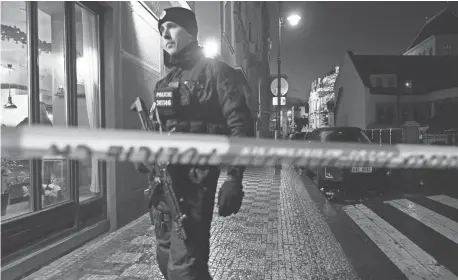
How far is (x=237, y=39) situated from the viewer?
24.7 meters

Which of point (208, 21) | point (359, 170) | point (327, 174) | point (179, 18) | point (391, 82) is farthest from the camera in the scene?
point (391, 82)

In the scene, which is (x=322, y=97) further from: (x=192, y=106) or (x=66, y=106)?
(x=192, y=106)

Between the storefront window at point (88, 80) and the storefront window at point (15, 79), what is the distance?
1186mm

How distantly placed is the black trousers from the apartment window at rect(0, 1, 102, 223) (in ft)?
8.53

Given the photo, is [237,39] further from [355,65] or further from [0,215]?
[355,65]

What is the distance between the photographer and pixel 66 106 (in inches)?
228

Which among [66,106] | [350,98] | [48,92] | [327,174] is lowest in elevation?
[327,174]

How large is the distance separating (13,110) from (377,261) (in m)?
4.77

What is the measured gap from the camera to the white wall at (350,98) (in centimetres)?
5573

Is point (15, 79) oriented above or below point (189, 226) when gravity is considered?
above

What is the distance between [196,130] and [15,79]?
337cm

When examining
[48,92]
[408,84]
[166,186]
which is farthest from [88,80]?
[408,84]

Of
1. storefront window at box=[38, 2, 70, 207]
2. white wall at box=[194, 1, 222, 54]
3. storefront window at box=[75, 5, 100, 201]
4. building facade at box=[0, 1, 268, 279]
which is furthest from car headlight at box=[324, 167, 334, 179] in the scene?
storefront window at box=[38, 2, 70, 207]

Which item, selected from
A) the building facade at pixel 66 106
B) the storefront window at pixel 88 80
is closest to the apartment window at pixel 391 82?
the building facade at pixel 66 106
